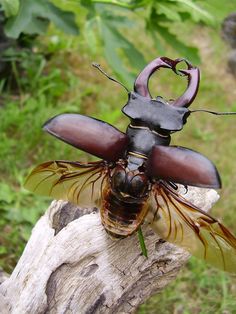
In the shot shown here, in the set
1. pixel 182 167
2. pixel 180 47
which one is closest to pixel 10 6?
pixel 180 47

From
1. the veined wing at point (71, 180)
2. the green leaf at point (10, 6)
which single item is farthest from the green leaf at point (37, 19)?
the veined wing at point (71, 180)

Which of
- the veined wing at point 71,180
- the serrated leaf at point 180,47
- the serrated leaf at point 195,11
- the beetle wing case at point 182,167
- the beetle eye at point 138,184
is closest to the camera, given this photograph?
the beetle wing case at point 182,167

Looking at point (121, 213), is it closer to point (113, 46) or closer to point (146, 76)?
point (146, 76)

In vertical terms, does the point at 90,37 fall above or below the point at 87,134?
below

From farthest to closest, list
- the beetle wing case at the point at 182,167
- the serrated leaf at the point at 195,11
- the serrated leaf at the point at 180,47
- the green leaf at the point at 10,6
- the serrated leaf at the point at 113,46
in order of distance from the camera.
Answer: the serrated leaf at the point at 180,47 → the serrated leaf at the point at 113,46 → the serrated leaf at the point at 195,11 → the green leaf at the point at 10,6 → the beetle wing case at the point at 182,167

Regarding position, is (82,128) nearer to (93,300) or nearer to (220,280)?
(93,300)

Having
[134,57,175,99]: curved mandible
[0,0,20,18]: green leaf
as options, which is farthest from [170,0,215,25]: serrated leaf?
[134,57,175,99]: curved mandible

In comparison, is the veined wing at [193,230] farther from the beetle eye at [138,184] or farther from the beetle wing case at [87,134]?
the beetle wing case at [87,134]
